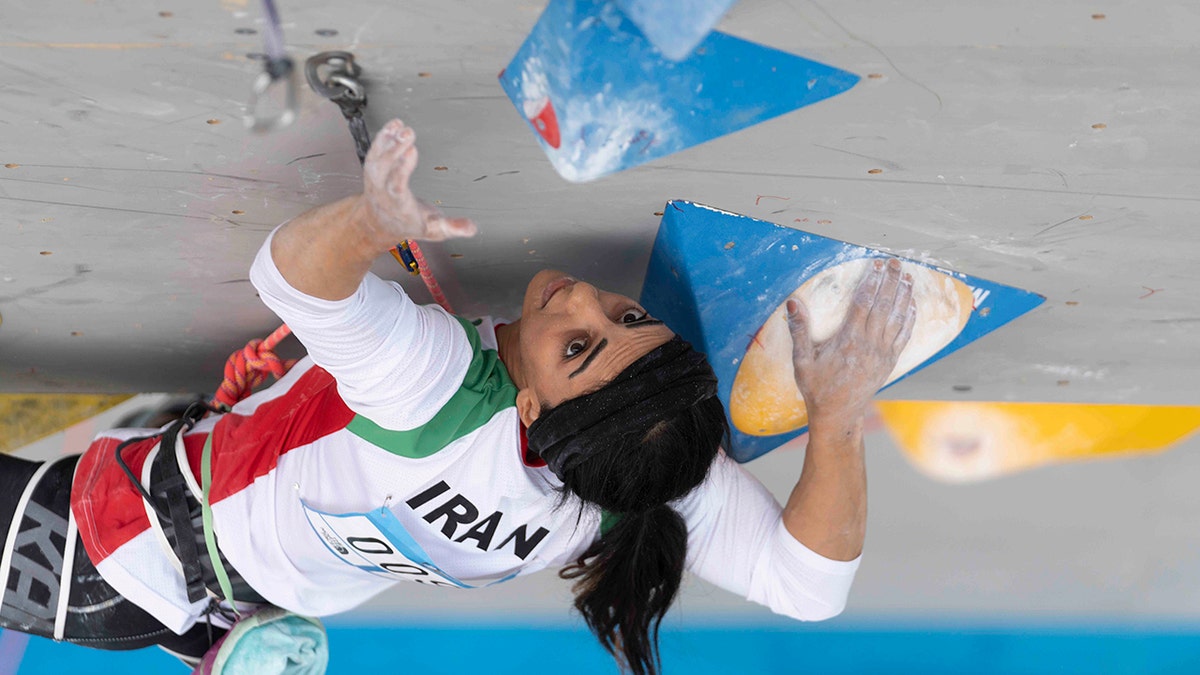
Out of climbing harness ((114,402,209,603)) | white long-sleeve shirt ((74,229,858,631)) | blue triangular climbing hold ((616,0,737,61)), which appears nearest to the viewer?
blue triangular climbing hold ((616,0,737,61))

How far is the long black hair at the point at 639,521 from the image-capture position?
3.39 feet

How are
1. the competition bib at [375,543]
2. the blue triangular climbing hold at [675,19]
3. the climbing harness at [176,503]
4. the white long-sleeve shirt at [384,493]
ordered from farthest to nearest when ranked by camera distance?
1. the climbing harness at [176,503]
2. the competition bib at [375,543]
3. the white long-sleeve shirt at [384,493]
4. the blue triangular climbing hold at [675,19]

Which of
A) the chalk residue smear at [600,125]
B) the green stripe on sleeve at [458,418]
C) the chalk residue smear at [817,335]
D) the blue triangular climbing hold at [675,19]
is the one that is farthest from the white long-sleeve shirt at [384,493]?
the blue triangular climbing hold at [675,19]

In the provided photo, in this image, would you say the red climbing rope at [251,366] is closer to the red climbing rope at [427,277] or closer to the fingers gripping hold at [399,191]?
the red climbing rope at [427,277]

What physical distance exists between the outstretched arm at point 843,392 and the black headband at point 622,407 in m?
0.22

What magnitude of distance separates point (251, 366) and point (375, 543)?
325 mm

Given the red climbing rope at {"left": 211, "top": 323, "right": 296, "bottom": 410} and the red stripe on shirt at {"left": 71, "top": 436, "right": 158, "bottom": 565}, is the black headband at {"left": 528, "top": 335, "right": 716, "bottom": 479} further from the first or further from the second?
the red stripe on shirt at {"left": 71, "top": 436, "right": 158, "bottom": 565}

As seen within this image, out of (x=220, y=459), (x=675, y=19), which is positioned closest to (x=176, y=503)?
Result: (x=220, y=459)

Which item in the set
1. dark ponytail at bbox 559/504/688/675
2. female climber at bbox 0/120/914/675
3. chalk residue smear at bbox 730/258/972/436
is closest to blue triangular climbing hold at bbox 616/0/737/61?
female climber at bbox 0/120/914/675

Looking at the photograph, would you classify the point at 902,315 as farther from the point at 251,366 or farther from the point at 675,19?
the point at 251,366

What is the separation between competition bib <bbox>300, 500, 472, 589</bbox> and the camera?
1.09m

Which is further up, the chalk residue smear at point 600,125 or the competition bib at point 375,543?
the chalk residue smear at point 600,125

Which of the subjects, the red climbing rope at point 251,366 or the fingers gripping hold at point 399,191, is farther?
the red climbing rope at point 251,366

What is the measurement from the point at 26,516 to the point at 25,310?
0.26 m
